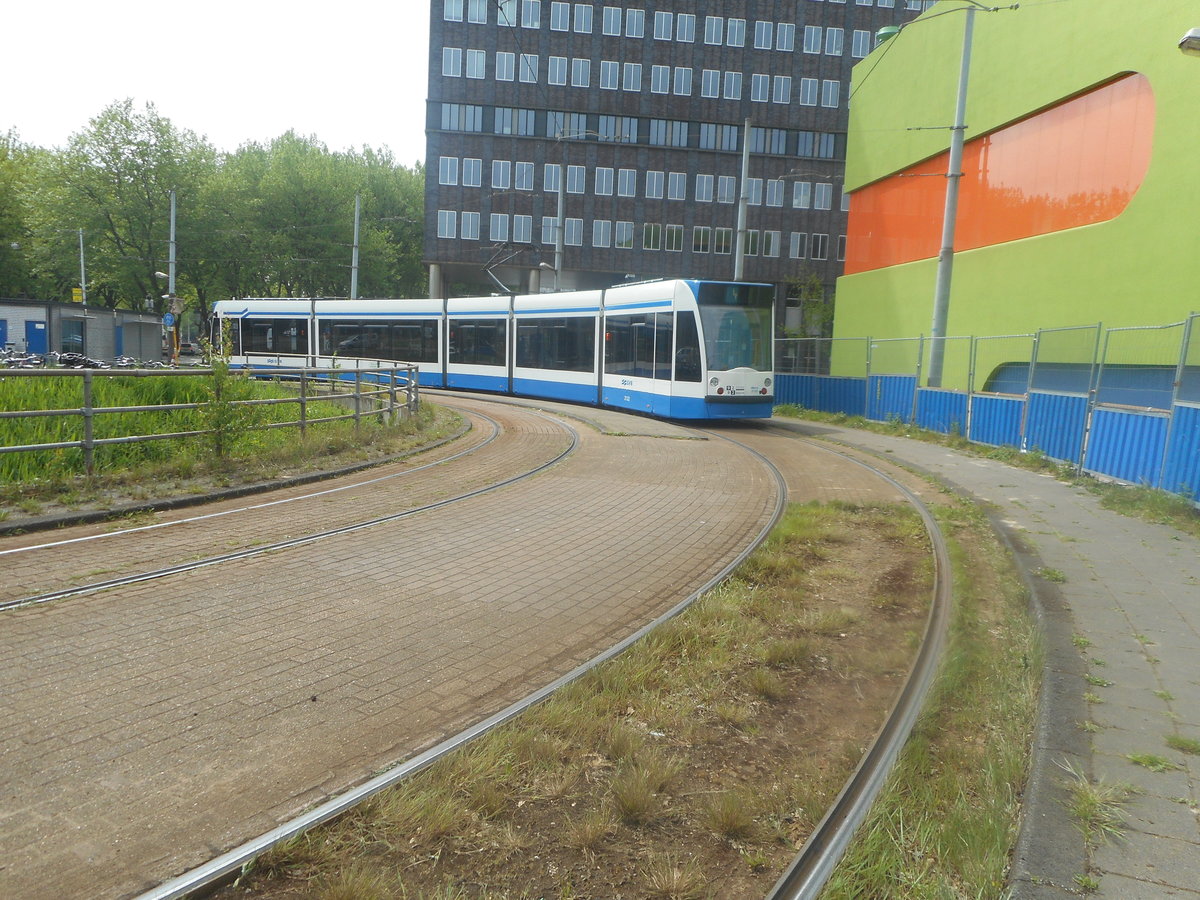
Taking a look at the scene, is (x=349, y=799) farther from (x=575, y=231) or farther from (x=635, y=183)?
(x=635, y=183)

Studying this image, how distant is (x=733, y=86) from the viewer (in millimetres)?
56875

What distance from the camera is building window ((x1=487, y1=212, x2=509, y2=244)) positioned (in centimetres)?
→ 5522

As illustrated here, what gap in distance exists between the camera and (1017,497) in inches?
463

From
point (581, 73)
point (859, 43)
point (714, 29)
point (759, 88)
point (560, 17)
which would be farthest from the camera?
point (859, 43)

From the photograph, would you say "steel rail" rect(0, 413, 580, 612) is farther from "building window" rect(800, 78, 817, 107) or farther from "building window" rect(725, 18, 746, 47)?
"building window" rect(800, 78, 817, 107)

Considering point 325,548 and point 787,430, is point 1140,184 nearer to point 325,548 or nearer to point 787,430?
point 787,430

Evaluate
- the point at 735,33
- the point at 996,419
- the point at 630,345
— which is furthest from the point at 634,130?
the point at 996,419

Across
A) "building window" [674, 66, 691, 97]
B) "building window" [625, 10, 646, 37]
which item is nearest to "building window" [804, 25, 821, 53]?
"building window" [674, 66, 691, 97]

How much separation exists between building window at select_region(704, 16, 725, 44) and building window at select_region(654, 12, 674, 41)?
7.30 ft

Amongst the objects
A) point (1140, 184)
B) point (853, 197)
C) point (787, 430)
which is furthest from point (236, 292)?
point (1140, 184)

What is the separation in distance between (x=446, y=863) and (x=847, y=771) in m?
1.74

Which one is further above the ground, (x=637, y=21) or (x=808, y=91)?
(x=637, y=21)

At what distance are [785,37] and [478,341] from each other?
39.5 m

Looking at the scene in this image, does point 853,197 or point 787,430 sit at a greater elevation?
point 853,197
